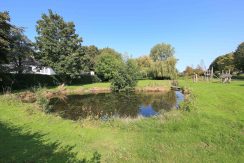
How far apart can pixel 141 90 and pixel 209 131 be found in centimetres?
2575

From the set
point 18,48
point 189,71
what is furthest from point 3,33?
point 189,71

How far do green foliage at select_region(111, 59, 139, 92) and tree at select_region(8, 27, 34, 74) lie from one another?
13.1 m

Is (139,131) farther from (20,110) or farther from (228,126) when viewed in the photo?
(20,110)

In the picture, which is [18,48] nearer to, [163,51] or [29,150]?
[29,150]

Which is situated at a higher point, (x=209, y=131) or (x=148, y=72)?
(x=148, y=72)

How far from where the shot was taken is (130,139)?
25.8ft

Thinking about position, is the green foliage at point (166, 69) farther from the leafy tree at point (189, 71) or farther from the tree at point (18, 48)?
the tree at point (18, 48)

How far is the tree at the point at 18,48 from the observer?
26.4 meters

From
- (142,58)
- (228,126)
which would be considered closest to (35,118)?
(228,126)

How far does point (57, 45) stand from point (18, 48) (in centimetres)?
636

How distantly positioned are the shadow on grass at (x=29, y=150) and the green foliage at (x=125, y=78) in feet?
80.8

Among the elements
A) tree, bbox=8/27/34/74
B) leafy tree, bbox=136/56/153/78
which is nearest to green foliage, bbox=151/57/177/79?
leafy tree, bbox=136/56/153/78

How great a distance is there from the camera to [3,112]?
12.8 m

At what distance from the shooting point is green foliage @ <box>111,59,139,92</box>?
32.6 metres
